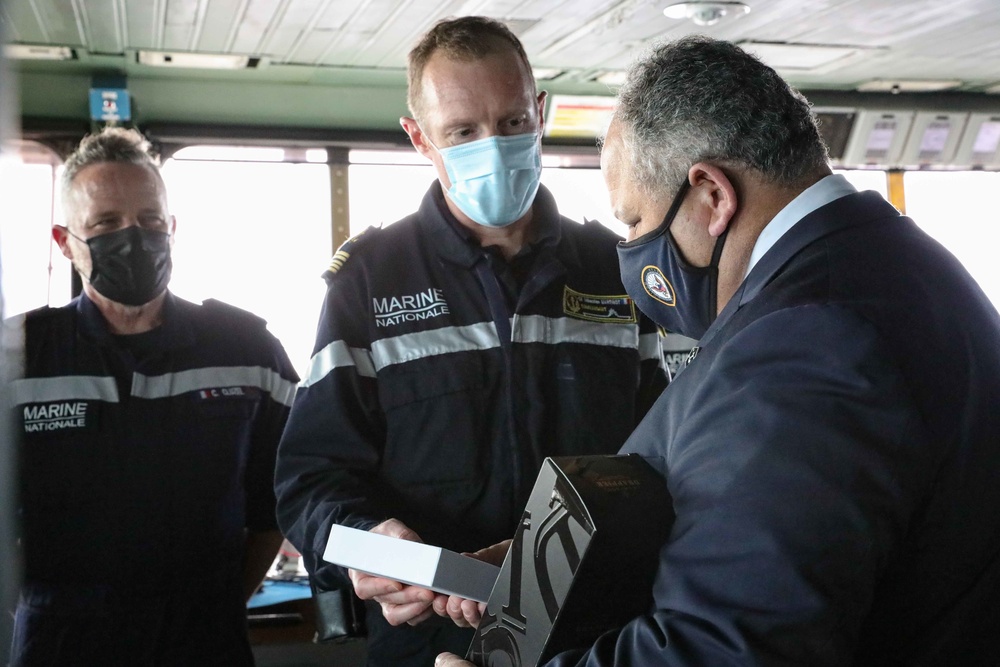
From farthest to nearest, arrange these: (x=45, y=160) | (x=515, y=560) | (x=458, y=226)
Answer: (x=45, y=160) → (x=458, y=226) → (x=515, y=560)

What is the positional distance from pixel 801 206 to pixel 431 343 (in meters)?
0.96

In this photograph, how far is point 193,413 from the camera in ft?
8.36

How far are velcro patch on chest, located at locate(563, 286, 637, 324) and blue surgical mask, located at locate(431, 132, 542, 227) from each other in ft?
0.70

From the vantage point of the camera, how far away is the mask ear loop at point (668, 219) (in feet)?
4.05

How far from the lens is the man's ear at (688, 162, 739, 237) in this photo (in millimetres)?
1188

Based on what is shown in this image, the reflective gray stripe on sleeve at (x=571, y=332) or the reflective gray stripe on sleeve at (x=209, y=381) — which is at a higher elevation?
the reflective gray stripe on sleeve at (x=571, y=332)

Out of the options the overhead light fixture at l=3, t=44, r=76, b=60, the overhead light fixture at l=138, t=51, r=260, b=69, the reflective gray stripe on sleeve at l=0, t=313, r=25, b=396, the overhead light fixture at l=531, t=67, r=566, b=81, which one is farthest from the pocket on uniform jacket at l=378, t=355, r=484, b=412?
the overhead light fixture at l=531, t=67, r=566, b=81

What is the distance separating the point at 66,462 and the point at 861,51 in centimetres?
382

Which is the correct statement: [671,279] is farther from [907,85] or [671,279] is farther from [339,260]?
[907,85]

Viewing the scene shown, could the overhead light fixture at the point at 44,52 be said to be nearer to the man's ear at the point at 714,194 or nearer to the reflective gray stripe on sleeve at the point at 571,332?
the reflective gray stripe on sleeve at the point at 571,332

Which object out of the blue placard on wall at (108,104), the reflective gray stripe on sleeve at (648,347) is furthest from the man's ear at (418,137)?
the blue placard on wall at (108,104)

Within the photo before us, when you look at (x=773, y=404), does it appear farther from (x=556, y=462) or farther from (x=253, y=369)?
(x=253, y=369)

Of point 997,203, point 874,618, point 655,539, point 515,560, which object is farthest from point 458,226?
point 997,203

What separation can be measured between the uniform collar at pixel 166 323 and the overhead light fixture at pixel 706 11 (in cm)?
218
